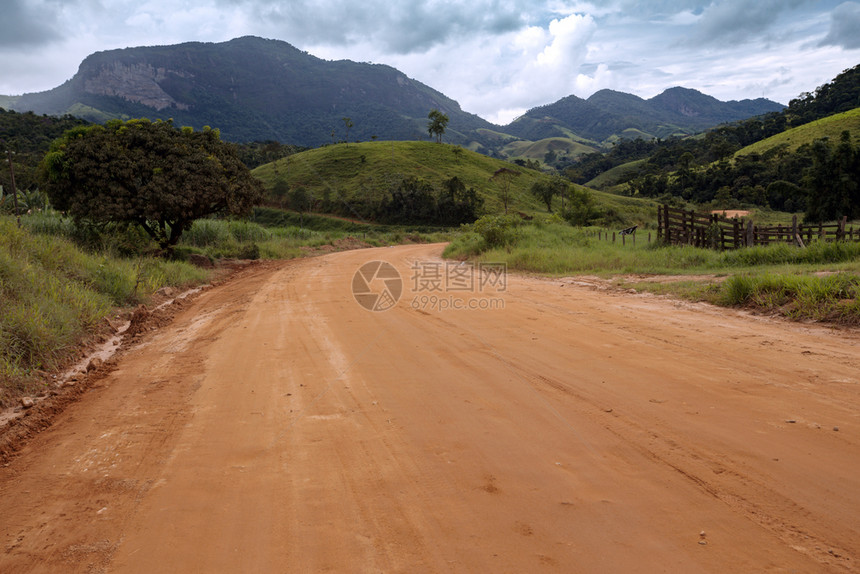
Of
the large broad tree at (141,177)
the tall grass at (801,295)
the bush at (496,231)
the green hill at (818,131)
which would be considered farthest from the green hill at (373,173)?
the tall grass at (801,295)

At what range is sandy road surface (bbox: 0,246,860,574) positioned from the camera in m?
2.55

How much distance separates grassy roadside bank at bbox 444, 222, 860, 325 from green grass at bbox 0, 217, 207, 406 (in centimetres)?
982

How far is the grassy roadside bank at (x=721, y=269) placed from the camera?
24.0 ft

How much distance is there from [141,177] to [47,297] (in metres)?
11.0

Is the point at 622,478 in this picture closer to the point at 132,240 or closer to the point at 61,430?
the point at 61,430

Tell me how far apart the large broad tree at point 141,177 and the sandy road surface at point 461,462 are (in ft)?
40.4

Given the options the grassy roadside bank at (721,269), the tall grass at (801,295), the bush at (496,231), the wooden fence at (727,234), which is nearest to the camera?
the tall grass at (801,295)

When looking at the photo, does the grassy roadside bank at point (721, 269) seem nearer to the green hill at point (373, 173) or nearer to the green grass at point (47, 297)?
the green grass at point (47, 297)

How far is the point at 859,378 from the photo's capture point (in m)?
4.52

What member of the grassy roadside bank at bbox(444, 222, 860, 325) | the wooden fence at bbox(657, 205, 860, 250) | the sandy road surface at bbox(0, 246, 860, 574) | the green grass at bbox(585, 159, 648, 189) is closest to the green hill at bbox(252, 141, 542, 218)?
the green grass at bbox(585, 159, 648, 189)

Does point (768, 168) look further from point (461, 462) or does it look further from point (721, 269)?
point (461, 462)

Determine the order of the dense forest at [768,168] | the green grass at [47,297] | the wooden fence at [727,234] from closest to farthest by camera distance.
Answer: the green grass at [47,297] → the wooden fence at [727,234] → the dense forest at [768,168]

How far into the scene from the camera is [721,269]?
528 inches

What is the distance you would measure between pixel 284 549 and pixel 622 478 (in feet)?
6.58
